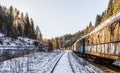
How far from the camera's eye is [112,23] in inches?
804

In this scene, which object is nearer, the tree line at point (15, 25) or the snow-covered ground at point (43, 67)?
the snow-covered ground at point (43, 67)

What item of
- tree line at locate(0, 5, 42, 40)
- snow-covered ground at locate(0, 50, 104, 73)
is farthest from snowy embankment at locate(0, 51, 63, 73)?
tree line at locate(0, 5, 42, 40)

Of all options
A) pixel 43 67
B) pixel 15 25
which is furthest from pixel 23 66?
pixel 15 25

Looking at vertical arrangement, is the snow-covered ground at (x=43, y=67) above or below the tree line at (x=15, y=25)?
below

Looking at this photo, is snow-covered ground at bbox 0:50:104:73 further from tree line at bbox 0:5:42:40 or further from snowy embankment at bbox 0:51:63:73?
tree line at bbox 0:5:42:40

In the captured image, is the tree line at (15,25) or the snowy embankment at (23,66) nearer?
the snowy embankment at (23,66)

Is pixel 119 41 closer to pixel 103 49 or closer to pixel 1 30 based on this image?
pixel 103 49

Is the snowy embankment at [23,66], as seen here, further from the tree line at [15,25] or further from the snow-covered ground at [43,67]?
the tree line at [15,25]

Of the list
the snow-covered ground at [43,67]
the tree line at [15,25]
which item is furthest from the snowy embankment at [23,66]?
the tree line at [15,25]

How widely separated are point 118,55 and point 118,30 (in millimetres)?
1531

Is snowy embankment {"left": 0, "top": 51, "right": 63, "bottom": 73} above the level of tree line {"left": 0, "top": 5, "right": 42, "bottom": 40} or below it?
below

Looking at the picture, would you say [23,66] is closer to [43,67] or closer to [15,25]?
[43,67]

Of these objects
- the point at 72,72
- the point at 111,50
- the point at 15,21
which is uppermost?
the point at 15,21

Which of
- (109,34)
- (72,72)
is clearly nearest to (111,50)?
(109,34)
